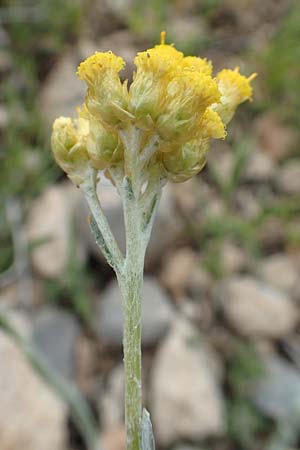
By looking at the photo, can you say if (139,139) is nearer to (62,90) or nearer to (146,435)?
(146,435)

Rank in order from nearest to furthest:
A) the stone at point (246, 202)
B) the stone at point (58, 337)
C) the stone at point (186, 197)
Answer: the stone at point (58, 337) < the stone at point (186, 197) < the stone at point (246, 202)

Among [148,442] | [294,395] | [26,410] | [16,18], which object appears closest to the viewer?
[148,442]

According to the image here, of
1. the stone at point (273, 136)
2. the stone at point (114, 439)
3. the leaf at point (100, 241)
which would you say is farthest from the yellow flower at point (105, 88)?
the stone at point (273, 136)

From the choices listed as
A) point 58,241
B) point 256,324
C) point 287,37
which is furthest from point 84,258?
point 287,37

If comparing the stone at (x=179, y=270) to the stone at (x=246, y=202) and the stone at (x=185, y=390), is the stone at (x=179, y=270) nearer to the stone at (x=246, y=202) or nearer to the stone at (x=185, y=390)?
the stone at (x=185, y=390)

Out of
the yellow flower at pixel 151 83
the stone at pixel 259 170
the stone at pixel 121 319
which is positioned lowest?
the stone at pixel 121 319

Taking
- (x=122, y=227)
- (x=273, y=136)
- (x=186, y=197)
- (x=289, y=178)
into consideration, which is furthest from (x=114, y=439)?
(x=273, y=136)

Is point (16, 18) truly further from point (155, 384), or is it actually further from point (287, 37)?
point (155, 384)
